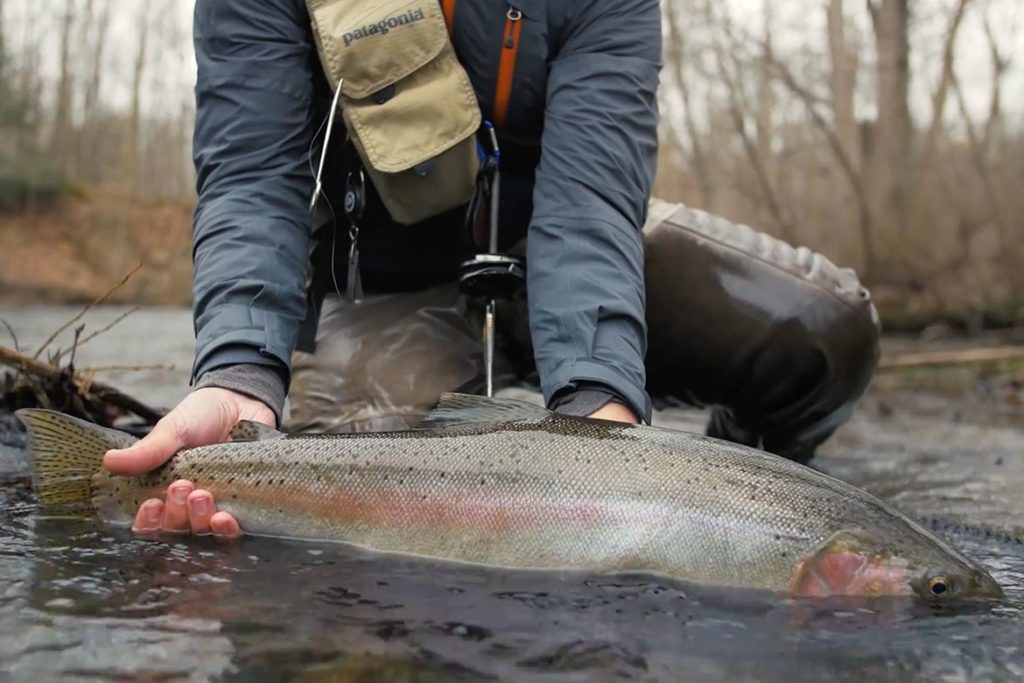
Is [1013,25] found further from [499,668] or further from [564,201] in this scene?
[499,668]

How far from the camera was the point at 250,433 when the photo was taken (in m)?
1.94

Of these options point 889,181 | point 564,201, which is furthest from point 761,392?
point 889,181

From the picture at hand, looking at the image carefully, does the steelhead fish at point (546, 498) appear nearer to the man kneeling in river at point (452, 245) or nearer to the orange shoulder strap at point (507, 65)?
the man kneeling in river at point (452, 245)

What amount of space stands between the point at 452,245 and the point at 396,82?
70cm

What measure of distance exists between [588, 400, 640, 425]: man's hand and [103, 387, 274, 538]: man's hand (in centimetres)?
75

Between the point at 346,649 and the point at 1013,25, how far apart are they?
44.9 ft

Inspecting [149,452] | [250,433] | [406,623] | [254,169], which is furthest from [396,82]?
[406,623]

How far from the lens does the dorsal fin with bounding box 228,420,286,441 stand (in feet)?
6.34

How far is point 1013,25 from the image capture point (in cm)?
1252

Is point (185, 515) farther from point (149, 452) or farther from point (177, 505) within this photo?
point (149, 452)

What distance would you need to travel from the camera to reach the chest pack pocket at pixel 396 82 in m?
2.43

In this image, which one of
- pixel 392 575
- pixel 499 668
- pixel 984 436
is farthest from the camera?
pixel 984 436

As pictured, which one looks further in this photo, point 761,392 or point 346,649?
point 761,392

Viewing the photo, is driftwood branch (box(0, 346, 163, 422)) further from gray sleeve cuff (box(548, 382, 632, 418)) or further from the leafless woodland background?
the leafless woodland background
